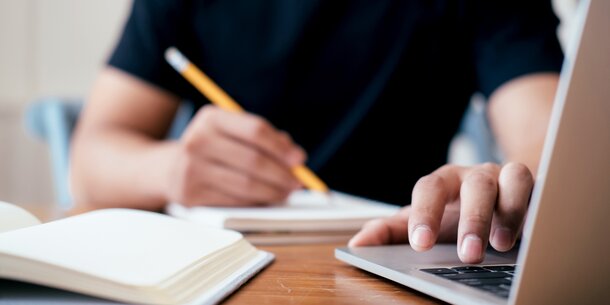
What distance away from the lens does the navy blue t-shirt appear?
0.98 meters

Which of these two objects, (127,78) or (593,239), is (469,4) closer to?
(127,78)

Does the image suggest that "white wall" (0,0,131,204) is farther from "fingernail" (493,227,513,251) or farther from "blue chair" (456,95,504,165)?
"fingernail" (493,227,513,251)

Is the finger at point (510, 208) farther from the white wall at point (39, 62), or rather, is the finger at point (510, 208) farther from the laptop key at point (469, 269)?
the white wall at point (39, 62)

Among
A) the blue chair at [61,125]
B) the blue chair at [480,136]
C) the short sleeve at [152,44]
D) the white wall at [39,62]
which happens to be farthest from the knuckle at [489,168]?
the white wall at [39,62]

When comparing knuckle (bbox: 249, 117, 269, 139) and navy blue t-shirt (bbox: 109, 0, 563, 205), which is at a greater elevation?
navy blue t-shirt (bbox: 109, 0, 563, 205)

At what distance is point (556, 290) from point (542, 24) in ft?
2.65

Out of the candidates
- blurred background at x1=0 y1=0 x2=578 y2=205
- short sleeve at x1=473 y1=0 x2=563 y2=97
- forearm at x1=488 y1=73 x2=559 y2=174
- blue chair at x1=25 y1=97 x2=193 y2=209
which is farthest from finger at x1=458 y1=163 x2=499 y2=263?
blurred background at x1=0 y1=0 x2=578 y2=205

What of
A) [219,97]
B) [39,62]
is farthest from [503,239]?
[39,62]

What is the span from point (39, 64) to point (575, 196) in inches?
81.0

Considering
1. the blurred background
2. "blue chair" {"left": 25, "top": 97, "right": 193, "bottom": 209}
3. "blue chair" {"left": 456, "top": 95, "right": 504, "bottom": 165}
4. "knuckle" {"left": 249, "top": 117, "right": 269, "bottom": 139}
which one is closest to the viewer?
"knuckle" {"left": 249, "top": 117, "right": 269, "bottom": 139}

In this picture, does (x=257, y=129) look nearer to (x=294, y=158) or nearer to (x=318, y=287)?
(x=294, y=158)

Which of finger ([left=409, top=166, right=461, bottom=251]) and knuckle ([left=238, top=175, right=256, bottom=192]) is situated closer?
finger ([left=409, top=166, right=461, bottom=251])

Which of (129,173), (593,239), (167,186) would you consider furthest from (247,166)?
(593,239)

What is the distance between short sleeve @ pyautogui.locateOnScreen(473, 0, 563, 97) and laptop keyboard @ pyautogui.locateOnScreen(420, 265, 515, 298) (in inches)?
24.9
